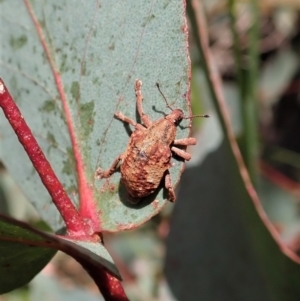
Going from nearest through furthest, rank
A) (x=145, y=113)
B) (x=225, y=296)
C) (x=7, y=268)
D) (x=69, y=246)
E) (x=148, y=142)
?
1. (x=69, y=246)
2. (x=7, y=268)
3. (x=145, y=113)
4. (x=148, y=142)
5. (x=225, y=296)

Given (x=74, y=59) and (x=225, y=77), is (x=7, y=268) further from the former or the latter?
(x=225, y=77)

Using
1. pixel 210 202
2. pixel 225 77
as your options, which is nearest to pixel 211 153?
pixel 210 202

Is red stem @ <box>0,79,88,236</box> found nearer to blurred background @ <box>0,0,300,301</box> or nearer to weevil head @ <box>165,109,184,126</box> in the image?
weevil head @ <box>165,109,184,126</box>

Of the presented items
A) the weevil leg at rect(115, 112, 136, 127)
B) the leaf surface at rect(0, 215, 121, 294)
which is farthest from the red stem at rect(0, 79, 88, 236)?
the weevil leg at rect(115, 112, 136, 127)

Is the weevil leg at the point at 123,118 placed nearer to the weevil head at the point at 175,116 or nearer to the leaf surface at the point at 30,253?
the weevil head at the point at 175,116

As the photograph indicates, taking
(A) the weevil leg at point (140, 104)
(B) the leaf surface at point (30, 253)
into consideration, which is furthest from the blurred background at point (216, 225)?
(B) the leaf surface at point (30, 253)

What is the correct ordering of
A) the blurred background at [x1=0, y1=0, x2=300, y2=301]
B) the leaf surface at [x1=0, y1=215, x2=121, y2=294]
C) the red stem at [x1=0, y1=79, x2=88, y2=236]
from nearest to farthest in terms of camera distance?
the leaf surface at [x1=0, y1=215, x2=121, y2=294] → the red stem at [x1=0, y1=79, x2=88, y2=236] → the blurred background at [x1=0, y1=0, x2=300, y2=301]
